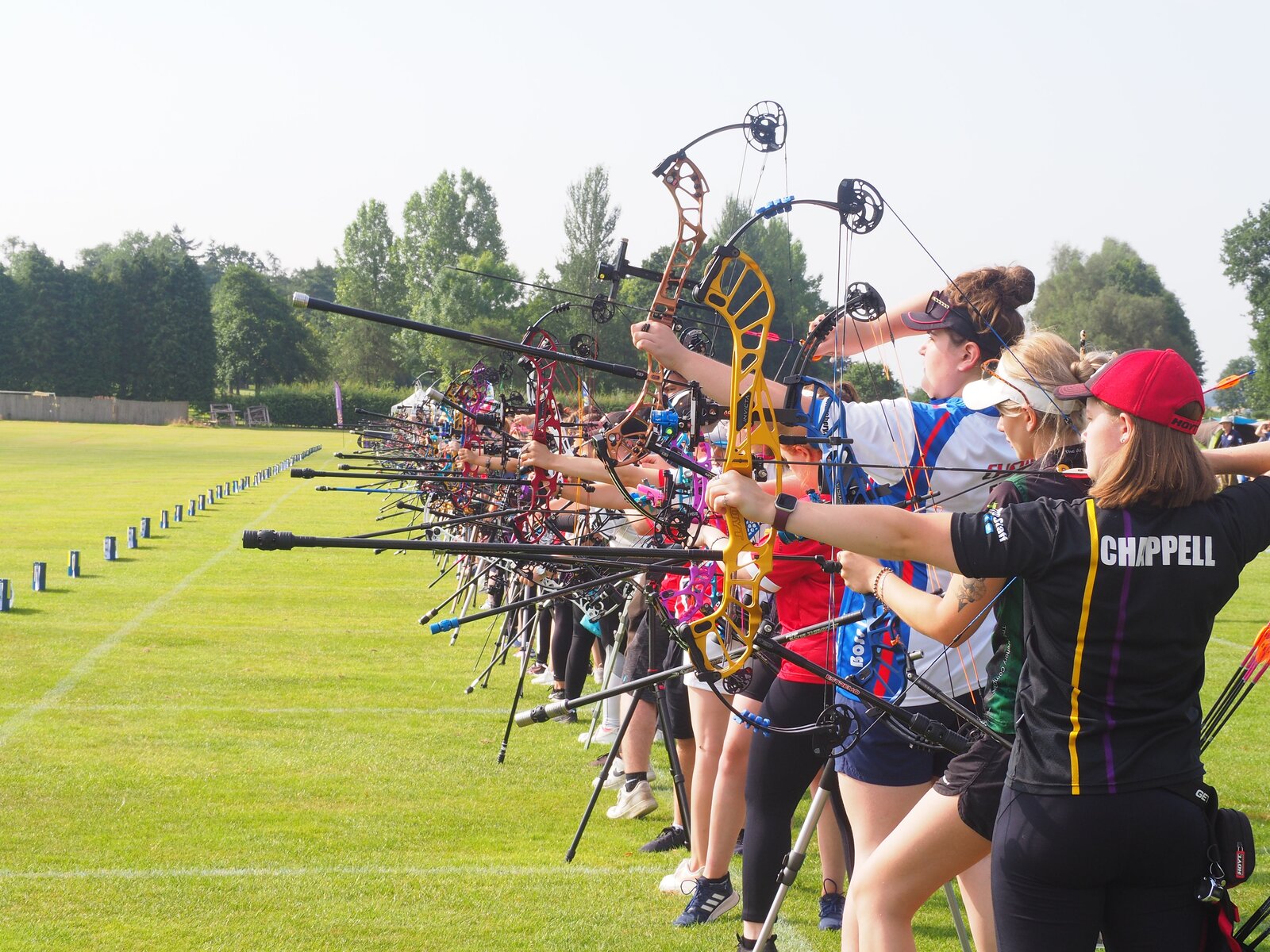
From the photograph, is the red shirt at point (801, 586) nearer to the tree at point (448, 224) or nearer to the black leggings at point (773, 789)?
the black leggings at point (773, 789)

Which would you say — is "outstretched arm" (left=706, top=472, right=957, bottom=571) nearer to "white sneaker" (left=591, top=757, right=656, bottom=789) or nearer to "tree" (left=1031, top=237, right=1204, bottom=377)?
"white sneaker" (left=591, top=757, right=656, bottom=789)

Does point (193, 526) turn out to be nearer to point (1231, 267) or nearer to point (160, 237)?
point (1231, 267)

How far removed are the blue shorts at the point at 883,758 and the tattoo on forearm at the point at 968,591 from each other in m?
0.79

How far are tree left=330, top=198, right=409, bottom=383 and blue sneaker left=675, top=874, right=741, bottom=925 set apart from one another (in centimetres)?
7271

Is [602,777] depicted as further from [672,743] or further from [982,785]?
[982,785]

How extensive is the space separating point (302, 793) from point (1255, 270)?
6230cm

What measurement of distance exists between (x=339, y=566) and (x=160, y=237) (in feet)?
242

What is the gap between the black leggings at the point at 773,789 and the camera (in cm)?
366

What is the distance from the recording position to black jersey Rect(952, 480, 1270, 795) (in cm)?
212

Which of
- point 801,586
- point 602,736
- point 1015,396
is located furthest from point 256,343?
point 1015,396

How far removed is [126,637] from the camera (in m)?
9.77

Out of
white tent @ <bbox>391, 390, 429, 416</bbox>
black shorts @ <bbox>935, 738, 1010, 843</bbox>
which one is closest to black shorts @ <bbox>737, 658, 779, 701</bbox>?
black shorts @ <bbox>935, 738, 1010, 843</bbox>

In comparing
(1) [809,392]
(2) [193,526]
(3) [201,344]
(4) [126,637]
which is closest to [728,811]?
(1) [809,392]

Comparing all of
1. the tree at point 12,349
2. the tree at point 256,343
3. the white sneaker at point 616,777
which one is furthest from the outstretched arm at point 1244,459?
the tree at point 12,349
